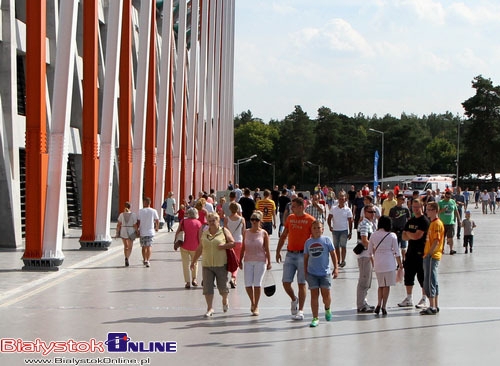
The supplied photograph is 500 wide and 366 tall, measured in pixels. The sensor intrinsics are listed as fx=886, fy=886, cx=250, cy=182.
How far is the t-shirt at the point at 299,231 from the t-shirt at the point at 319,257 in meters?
0.61

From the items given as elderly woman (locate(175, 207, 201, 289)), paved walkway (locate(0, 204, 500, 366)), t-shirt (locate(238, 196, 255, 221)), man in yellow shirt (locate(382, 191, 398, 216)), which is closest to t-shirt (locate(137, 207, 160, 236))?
paved walkway (locate(0, 204, 500, 366))

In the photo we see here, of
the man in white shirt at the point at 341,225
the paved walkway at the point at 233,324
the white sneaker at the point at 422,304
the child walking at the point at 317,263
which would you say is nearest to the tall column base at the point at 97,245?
the paved walkway at the point at 233,324

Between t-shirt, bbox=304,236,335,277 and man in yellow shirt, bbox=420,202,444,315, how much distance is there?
1.76 metres

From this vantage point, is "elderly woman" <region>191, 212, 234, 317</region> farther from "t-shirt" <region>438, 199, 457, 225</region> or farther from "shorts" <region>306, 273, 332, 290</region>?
"t-shirt" <region>438, 199, 457, 225</region>

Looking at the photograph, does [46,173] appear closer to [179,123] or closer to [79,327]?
[79,327]

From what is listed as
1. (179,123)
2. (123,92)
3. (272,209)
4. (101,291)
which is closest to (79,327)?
(101,291)

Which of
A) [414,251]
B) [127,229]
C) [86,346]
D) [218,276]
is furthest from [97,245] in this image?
[86,346]

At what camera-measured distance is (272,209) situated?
70.2 feet

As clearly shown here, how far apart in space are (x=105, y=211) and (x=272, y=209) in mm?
4991

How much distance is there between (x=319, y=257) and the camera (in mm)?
11625

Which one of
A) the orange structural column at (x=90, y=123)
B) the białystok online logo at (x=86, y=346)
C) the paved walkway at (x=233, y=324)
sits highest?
the orange structural column at (x=90, y=123)

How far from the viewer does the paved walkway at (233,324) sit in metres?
9.40

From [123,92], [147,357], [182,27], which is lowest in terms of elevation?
[147,357]

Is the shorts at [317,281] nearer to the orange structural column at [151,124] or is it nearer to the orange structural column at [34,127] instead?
the orange structural column at [34,127]
